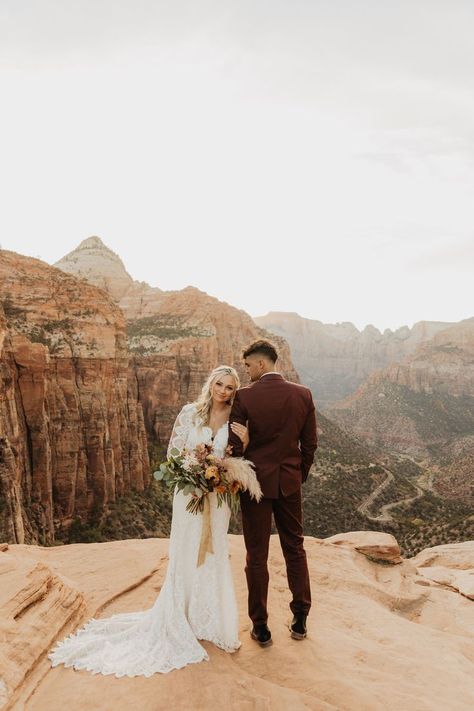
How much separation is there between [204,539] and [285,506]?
2.99 feet

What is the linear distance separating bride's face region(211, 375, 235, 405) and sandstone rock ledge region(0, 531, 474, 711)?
2.46 meters

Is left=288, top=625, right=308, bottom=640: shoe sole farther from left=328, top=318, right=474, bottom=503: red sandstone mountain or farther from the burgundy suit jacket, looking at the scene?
left=328, top=318, right=474, bottom=503: red sandstone mountain

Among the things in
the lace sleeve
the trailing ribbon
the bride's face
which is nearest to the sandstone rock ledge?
the trailing ribbon

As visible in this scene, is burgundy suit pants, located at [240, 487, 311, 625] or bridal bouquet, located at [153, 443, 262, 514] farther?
burgundy suit pants, located at [240, 487, 311, 625]

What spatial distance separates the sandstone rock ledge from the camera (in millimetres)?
3658

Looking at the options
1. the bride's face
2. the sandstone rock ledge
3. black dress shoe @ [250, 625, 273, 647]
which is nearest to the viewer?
the sandstone rock ledge

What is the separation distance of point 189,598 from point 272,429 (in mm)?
1970

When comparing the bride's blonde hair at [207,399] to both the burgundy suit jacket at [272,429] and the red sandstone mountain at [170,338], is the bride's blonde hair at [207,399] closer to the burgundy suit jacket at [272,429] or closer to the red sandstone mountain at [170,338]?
the burgundy suit jacket at [272,429]

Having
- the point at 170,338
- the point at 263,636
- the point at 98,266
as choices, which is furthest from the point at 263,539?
the point at 98,266

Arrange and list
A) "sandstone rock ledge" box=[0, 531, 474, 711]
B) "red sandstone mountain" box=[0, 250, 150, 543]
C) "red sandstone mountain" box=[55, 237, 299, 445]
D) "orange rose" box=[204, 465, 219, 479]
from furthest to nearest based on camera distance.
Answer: "red sandstone mountain" box=[55, 237, 299, 445] → "red sandstone mountain" box=[0, 250, 150, 543] → "orange rose" box=[204, 465, 219, 479] → "sandstone rock ledge" box=[0, 531, 474, 711]

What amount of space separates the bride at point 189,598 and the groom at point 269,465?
0.65 feet

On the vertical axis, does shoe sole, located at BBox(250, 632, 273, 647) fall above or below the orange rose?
below

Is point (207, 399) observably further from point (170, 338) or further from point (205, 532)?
point (170, 338)

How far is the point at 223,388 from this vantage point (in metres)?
4.68
